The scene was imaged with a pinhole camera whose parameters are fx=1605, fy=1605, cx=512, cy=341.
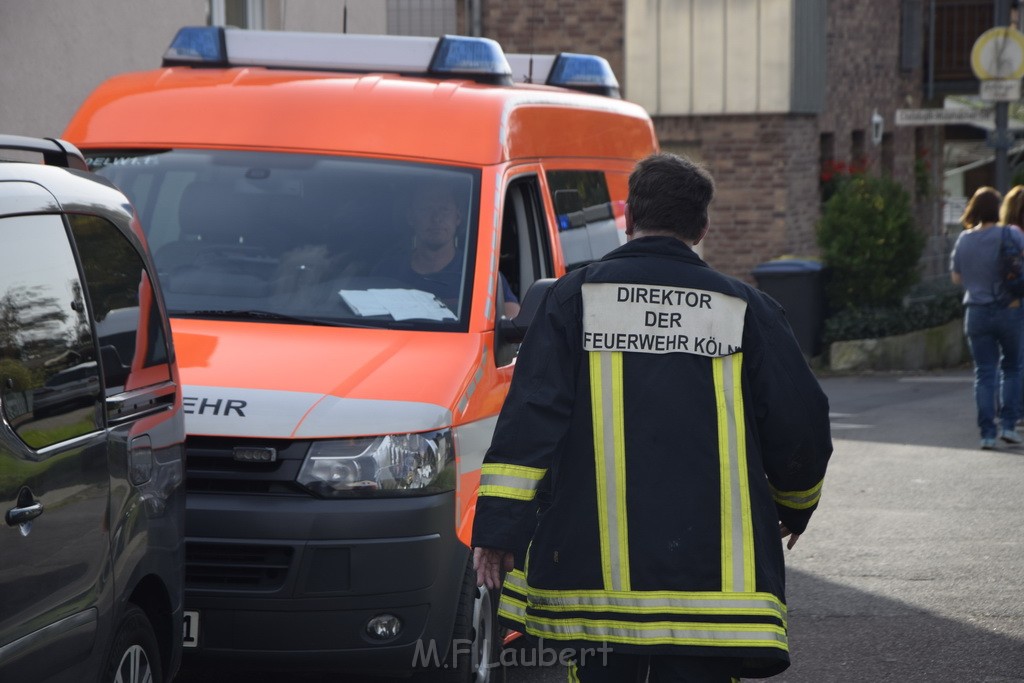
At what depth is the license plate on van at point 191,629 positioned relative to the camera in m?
4.91

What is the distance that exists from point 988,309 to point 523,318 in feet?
23.9

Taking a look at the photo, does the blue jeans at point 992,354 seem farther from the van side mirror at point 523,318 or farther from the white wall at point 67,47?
the van side mirror at point 523,318

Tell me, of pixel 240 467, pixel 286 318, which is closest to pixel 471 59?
pixel 286 318

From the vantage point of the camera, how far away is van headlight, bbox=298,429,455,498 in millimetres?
4863

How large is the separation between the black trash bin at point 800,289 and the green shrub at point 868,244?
32cm

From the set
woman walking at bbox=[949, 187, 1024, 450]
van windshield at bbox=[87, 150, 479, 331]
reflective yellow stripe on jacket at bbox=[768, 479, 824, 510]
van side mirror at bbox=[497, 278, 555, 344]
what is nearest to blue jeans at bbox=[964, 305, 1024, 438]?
woman walking at bbox=[949, 187, 1024, 450]

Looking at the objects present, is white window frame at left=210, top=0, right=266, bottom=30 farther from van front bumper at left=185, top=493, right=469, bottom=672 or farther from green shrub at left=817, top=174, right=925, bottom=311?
van front bumper at left=185, top=493, right=469, bottom=672

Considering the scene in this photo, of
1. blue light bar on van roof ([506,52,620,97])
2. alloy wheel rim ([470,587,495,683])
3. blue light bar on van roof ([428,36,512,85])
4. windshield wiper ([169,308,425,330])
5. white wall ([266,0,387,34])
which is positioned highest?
white wall ([266,0,387,34])

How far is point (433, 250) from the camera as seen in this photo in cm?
587

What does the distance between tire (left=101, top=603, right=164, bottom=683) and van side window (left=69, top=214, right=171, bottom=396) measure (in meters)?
0.61

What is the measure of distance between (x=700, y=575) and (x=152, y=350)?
1.83 meters

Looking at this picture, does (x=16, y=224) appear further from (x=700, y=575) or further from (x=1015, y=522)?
(x=1015, y=522)

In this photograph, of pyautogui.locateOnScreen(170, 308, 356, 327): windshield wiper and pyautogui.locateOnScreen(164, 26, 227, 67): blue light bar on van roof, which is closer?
pyautogui.locateOnScreen(170, 308, 356, 327): windshield wiper

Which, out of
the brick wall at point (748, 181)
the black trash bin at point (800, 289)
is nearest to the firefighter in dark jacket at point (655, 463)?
the black trash bin at point (800, 289)
